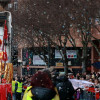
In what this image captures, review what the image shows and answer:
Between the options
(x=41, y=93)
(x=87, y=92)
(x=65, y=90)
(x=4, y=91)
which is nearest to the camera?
(x=41, y=93)

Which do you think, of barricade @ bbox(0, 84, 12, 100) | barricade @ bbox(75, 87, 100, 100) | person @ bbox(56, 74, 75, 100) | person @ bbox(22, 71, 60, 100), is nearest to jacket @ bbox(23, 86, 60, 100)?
person @ bbox(22, 71, 60, 100)

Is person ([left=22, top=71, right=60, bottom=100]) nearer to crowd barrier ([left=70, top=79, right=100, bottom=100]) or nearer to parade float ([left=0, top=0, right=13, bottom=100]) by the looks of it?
parade float ([left=0, top=0, right=13, bottom=100])

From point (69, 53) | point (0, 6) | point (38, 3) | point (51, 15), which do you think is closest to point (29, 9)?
point (38, 3)

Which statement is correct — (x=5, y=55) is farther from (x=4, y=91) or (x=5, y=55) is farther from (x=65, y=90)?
(x=65, y=90)

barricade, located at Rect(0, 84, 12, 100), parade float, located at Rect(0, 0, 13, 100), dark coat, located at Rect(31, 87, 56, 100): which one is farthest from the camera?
parade float, located at Rect(0, 0, 13, 100)

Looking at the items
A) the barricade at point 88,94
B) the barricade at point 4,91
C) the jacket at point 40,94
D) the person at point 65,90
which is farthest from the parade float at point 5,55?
the barricade at point 88,94

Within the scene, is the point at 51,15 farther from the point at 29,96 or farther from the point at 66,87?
the point at 29,96

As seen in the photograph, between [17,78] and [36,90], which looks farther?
[17,78]

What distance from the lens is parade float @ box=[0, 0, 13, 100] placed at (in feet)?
32.1

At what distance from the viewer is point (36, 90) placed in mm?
5449

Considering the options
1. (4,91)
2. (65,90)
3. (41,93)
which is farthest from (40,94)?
(4,91)

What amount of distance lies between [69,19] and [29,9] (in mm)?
6069

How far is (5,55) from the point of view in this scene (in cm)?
984

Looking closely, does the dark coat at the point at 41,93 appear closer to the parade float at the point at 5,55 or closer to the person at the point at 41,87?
the person at the point at 41,87
